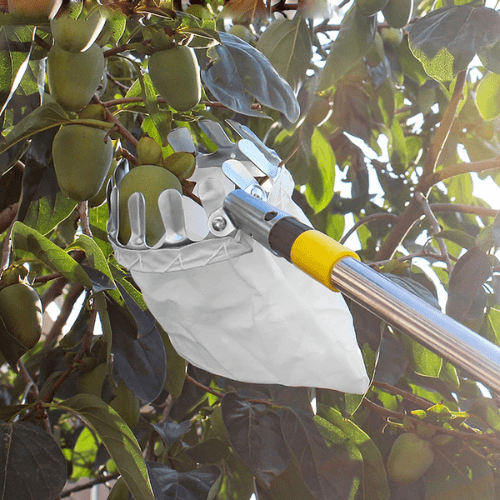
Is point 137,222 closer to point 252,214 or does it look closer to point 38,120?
point 252,214

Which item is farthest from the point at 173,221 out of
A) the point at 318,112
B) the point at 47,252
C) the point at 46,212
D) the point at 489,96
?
the point at 318,112

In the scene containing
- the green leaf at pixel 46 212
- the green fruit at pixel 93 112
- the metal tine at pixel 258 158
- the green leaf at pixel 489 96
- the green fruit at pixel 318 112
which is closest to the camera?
the metal tine at pixel 258 158

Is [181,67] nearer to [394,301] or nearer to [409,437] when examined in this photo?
[394,301]

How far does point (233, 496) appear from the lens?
3.58 feet

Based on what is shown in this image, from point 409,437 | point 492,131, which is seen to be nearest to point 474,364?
point 409,437

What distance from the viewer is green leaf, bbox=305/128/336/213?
142 cm

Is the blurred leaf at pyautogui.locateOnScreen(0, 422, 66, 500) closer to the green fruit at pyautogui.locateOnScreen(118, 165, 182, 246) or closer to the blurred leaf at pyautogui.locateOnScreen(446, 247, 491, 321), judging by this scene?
the green fruit at pyautogui.locateOnScreen(118, 165, 182, 246)

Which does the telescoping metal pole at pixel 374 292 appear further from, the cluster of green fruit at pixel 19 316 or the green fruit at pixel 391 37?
the green fruit at pixel 391 37

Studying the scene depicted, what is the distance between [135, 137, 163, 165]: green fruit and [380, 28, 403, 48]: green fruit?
0.97 metres

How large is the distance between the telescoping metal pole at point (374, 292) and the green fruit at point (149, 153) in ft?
0.85

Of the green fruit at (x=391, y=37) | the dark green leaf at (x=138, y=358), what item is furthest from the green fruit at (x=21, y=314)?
the green fruit at (x=391, y=37)

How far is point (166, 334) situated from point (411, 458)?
0.44 metres

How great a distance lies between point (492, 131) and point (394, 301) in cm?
157

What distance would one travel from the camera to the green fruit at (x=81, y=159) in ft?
2.22
